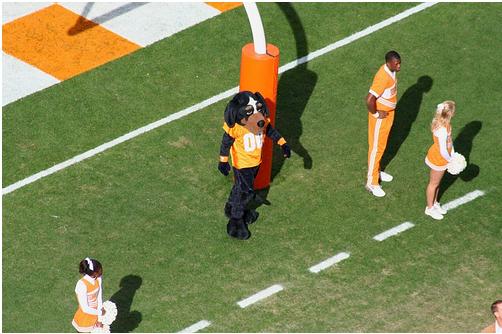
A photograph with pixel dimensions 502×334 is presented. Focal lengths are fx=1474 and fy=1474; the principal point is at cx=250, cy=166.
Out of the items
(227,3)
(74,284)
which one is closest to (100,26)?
(227,3)

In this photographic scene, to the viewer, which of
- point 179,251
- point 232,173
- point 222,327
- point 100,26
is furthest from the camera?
point 100,26

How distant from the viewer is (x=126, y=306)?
16.9 meters

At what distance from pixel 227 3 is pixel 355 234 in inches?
238

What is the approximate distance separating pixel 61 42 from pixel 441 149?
→ 6896 millimetres

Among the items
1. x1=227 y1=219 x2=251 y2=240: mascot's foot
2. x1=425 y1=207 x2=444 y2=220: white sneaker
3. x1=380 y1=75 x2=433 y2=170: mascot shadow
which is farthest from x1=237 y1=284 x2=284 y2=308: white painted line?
x1=380 y1=75 x2=433 y2=170: mascot shadow

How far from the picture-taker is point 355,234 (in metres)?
18.0

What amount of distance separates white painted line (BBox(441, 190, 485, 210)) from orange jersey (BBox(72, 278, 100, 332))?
194 inches

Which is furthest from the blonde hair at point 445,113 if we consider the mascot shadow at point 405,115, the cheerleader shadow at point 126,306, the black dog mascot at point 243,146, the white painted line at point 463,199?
the cheerleader shadow at point 126,306

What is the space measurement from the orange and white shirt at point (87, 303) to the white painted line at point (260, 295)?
177 cm

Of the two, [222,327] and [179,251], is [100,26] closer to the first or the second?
[179,251]

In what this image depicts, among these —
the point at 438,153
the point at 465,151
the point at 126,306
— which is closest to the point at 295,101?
the point at 465,151

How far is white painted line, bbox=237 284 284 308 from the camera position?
16.9 metres

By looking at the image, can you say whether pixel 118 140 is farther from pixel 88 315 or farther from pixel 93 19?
pixel 88 315

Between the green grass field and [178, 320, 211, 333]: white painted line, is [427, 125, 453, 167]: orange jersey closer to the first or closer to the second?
the green grass field
